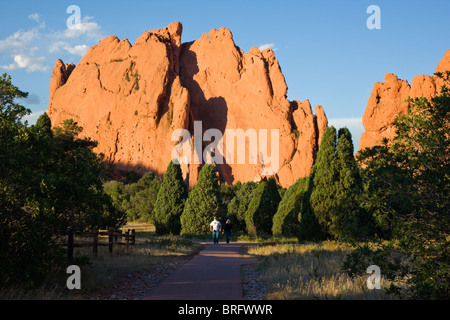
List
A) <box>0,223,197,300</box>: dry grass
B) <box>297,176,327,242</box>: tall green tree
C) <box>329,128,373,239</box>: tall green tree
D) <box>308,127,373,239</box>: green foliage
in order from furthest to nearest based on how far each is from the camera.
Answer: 1. <box>297,176,327,242</box>: tall green tree
2. <box>308,127,373,239</box>: green foliage
3. <box>329,128,373,239</box>: tall green tree
4. <box>0,223,197,300</box>: dry grass

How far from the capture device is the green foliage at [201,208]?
33750 millimetres

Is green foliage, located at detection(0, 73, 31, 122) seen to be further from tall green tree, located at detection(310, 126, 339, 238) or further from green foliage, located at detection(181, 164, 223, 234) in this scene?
green foliage, located at detection(181, 164, 223, 234)

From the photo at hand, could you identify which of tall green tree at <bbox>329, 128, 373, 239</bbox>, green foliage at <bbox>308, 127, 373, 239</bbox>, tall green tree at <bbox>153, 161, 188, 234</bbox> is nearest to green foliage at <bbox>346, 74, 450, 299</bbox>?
tall green tree at <bbox>329, 128, 373, 239</bbox>

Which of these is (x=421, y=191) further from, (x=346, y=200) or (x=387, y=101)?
(x=387, y=101)

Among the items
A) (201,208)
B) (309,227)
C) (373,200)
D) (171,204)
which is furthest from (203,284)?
(171,204)

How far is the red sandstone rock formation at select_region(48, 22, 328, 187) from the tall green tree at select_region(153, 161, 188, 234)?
54662 mm

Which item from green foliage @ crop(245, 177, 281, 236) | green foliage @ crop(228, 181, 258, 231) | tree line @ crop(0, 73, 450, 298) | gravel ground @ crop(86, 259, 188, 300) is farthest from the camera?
green foliage @ crop(228, 181, 258, 231)

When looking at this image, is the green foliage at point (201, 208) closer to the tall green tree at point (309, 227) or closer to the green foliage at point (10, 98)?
the tall green tree at point (309, 227)

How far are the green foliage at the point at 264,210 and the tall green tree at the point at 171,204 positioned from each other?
6520mm

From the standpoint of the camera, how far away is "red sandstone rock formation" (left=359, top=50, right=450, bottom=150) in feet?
281

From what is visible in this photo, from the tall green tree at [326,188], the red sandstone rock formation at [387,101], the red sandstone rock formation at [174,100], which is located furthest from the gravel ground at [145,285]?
the red sandstone rock formation at [174,100]

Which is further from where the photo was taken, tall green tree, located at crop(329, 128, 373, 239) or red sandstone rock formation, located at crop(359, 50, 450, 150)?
red sandstone rock formation, located at crop(359, 50, 450, 150)

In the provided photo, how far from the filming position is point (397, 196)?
7590 mm
